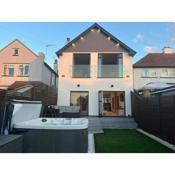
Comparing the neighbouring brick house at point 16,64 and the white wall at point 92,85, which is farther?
the neighbouring brick house at point 16,64

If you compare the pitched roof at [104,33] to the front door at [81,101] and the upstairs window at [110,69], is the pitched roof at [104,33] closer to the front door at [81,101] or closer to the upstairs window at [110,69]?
the upstairs window at [110,69]

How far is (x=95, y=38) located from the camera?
1518cm

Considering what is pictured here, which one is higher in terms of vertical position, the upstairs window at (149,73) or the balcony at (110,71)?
the upstairs window at (149,73)

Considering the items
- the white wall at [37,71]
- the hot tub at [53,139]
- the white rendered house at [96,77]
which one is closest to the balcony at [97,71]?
the white rendered house at [96,77]

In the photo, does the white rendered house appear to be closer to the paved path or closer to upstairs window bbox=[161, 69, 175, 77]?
the paved path

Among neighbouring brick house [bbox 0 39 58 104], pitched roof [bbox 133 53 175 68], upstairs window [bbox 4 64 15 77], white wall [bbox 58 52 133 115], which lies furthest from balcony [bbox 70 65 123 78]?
upstairs window [bbox 4 64 15 77]

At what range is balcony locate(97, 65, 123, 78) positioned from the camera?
47.9ft

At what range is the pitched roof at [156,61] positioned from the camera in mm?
17562

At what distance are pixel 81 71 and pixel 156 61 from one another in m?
7.57

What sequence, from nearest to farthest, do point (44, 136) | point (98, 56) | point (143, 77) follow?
1. point (44, 136)
2. point (98, 56)
3. point (143, 77)
